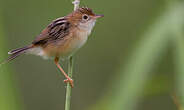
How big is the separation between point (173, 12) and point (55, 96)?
2.48 metres

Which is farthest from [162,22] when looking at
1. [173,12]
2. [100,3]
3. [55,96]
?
[55,96]

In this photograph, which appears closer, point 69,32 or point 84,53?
point 69,32

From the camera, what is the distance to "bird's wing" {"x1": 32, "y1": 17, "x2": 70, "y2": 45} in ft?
11.1

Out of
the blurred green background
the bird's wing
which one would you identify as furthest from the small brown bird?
the blurred green background

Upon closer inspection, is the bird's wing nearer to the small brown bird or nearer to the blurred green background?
the small brown bird

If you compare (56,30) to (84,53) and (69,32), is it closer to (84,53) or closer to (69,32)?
(69,32)

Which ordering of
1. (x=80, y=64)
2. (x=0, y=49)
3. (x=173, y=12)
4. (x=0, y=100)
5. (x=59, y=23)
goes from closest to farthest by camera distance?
(x=0, y=100) < (x=0, y=49) < (x=173, y=12) < (x=59, y=23) < (x=80, y=64)

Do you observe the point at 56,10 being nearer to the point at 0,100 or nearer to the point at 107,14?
the point at 107,14

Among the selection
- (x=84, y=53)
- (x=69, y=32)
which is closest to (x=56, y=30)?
(x=69, y=32)

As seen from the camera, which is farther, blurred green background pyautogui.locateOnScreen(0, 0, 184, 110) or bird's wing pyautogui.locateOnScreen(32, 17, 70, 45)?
blurred green background pyautogui.locateOnScreen(0, 0, 184, 110)

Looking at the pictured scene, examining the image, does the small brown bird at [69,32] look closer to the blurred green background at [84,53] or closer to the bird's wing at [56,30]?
the bird's wing at [56,30]

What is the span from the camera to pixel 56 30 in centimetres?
339

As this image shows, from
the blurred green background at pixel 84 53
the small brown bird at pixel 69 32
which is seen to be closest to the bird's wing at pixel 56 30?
the small brown bird at pixel 69 32

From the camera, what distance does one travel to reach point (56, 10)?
4684 millimetres
